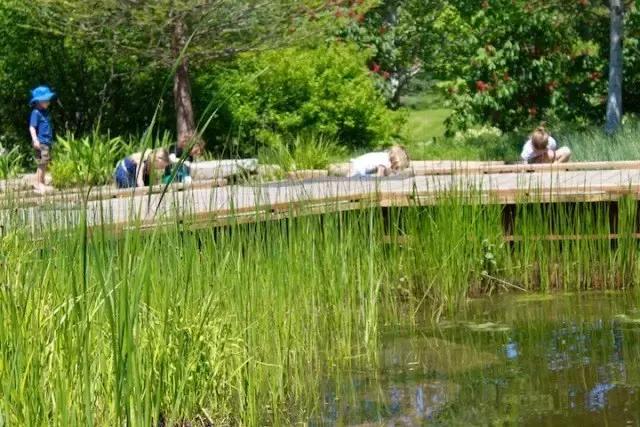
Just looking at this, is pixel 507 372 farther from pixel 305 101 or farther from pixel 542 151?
pixel 305 101

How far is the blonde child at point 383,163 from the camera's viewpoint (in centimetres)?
1207

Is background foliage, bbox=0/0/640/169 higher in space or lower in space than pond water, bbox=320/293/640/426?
higher

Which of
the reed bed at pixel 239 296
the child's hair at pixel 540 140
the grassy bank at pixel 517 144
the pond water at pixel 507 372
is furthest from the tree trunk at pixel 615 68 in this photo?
the pond water at pixel 507 372

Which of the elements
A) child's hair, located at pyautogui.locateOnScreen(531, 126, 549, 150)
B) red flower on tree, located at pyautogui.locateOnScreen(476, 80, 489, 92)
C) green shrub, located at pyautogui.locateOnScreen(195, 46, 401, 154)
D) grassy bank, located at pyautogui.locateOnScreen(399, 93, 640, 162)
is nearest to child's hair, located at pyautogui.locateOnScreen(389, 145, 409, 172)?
grassy bank, located at pyautogui.locateOnScreen(399, 93, 640, 162)

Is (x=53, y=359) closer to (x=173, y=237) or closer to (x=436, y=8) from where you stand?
(x=173, y=237)

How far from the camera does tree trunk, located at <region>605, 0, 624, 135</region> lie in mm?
16766

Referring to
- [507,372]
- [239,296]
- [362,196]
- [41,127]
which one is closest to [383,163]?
[41,127]

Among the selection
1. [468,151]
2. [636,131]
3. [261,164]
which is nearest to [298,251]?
[261,164]

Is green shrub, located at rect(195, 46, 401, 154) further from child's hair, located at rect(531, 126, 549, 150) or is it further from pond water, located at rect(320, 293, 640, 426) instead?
pond water, located at rect(320, 293, 640, 426)

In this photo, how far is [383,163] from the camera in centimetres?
1220

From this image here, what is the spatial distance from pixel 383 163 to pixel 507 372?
577 centimetres

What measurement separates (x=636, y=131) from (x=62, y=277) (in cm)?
1141

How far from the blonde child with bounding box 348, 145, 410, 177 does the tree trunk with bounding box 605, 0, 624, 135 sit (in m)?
5.18

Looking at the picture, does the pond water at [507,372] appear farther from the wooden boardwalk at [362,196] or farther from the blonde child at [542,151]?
the blonde child at [542,151]
